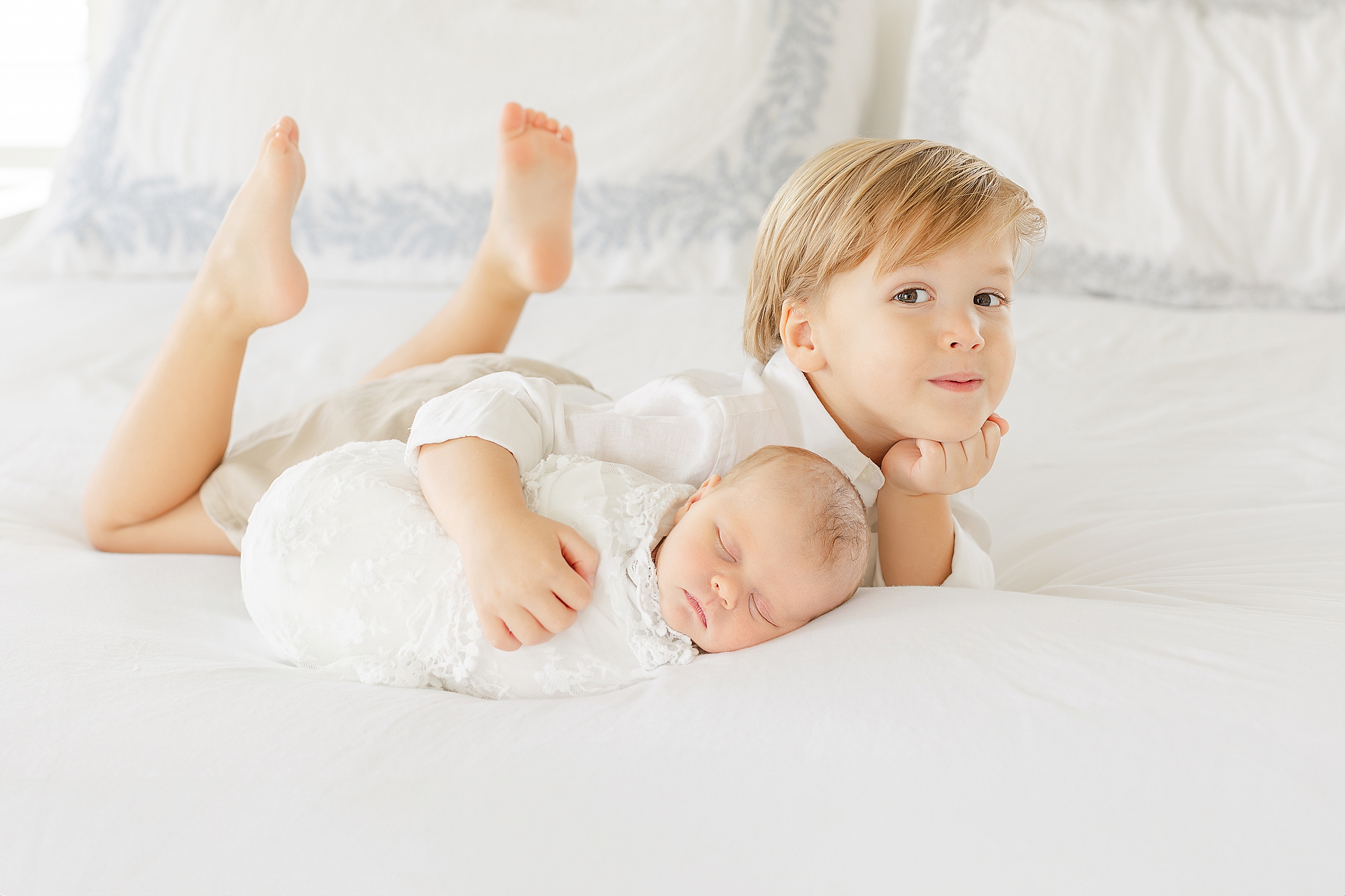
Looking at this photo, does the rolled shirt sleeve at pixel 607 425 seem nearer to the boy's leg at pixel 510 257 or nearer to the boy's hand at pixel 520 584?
the boy's hand at pixel 520 584

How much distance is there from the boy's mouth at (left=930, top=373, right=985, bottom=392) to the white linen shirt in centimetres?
11

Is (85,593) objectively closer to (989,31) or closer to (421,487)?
(421,487)

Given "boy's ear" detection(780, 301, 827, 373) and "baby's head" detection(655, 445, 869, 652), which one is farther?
→ "boy's ear" detection(780, 301, 827, 373)

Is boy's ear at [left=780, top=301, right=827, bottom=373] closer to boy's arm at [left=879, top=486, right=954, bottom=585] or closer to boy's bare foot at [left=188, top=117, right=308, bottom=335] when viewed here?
boy's arm at [left=879, top=486, right=954, bottom=585]

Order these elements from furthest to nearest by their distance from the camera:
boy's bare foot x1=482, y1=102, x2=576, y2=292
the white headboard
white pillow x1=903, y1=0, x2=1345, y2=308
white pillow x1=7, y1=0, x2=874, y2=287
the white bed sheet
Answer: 1. the white headboard
2. white pillow x1=7, y1=0, x2=874, y2=287
3. white pillow x1=903, y1=0, x2=1345, y2=308
4. boy's bare foot x1=482, y1=102, x2=576, y2=292
5. the white bed sheet

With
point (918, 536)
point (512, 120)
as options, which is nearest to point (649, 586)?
point (918, 536)

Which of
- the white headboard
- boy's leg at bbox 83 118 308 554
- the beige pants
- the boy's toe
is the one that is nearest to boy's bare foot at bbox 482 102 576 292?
the boy's toe

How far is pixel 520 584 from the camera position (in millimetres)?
696

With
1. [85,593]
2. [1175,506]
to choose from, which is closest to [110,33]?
[85,593]

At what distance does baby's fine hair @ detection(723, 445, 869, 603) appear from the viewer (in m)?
0.71

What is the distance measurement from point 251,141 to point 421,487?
1232mm

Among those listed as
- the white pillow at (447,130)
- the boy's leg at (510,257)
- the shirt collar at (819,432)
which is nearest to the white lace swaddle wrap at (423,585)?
the shirt collar at (819,432)

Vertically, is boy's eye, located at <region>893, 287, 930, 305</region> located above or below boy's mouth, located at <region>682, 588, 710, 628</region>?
above

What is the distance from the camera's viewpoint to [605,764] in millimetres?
547
